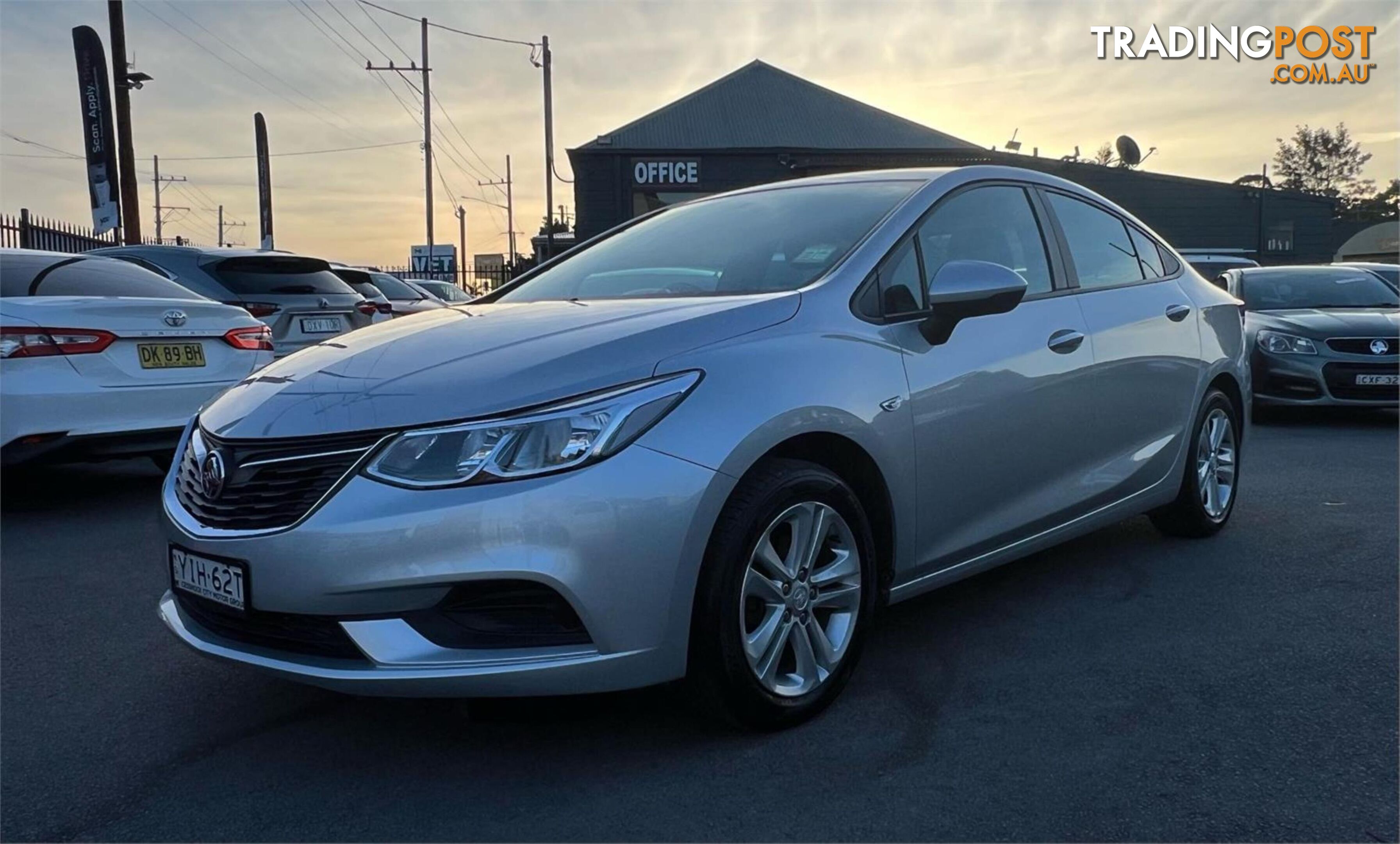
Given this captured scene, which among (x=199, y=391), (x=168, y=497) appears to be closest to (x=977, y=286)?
(x=168, y=497)

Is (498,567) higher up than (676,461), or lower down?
lower down

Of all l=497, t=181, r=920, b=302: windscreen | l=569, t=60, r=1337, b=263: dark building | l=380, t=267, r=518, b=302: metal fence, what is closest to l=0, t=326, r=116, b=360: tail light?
l=497, t=181, r=920, b=302: windscreen

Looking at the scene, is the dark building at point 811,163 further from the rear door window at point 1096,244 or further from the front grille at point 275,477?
the front grille at point 275,477

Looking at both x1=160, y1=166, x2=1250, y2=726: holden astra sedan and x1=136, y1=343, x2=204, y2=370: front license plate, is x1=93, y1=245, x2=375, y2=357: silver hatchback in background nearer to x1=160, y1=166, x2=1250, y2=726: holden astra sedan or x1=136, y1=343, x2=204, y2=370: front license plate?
x1=136, y1=343, x2=204, y2=370: front license plate

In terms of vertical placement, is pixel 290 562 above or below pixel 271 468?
below

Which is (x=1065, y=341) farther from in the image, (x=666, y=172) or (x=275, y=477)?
(x=666, y=172)

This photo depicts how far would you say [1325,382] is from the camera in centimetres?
920

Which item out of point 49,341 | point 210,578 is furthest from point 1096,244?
point 49,341

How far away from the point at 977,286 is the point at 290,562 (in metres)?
2.02

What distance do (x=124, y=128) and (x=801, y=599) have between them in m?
19.6

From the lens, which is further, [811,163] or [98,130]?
[811,163]

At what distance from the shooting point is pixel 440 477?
249cm

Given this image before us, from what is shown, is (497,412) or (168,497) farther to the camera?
(168,497)

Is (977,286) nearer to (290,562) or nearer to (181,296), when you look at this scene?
(290,562)
